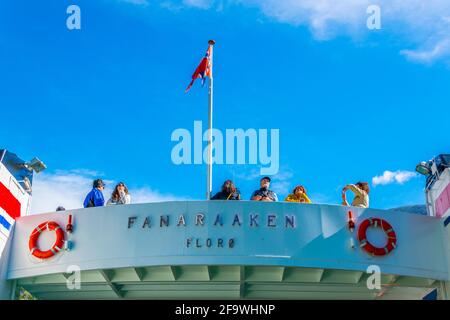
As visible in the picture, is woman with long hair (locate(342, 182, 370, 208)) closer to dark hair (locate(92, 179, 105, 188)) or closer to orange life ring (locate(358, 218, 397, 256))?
orange life ring (locate(358, 218, 397, 256))

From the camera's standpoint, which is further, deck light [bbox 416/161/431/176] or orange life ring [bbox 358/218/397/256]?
deck light [bbox 416/161/431/176]

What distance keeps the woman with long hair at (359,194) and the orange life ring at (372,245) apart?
0.65m

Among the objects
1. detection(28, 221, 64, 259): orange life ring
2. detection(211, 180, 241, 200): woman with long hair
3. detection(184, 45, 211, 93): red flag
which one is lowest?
detection(28, 221, 64, 259): orange life ring

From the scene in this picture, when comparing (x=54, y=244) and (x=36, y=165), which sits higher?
(x=36, y=165)

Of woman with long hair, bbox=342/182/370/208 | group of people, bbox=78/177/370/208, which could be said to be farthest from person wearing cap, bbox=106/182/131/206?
woman with long hair, bbox=342/182/370/208

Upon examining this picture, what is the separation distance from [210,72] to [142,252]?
840 cm

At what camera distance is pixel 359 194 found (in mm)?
17594

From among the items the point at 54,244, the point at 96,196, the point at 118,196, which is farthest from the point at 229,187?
the point at 54,244

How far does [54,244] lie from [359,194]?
8712 mm

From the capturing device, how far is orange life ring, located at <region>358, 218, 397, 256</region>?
16.7 metres

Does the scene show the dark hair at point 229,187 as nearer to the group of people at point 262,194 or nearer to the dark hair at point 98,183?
the group of people at point 262,194

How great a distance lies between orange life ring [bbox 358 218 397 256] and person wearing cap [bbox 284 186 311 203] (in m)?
1.69

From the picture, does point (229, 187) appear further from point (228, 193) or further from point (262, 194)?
point (262, 194)

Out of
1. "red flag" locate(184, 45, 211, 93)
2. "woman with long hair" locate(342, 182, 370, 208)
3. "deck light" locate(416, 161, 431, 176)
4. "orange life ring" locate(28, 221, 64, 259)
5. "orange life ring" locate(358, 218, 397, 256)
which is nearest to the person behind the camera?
"orange life ring" locate(358, 218, 397, 256)
